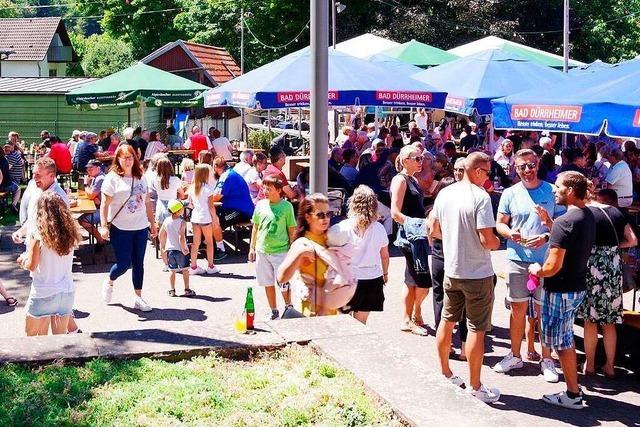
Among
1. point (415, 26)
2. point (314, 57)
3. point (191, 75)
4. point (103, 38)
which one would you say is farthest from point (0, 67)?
point (314, 57)

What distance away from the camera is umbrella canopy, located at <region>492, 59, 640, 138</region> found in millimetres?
8242

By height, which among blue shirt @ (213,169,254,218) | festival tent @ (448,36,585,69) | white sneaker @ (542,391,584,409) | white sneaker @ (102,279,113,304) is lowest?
white sneaker @ (542,391,584,409)

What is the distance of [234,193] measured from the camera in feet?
42.0

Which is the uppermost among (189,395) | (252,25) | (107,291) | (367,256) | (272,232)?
(252,25)

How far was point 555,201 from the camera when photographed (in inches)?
286

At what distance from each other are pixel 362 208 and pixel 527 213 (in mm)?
1365

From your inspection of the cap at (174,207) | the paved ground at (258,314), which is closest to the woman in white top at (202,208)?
the paved ground at (258,314)

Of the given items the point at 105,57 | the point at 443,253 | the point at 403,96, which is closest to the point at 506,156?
the point at 403,96

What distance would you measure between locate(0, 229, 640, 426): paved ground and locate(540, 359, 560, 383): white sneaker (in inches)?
2.8

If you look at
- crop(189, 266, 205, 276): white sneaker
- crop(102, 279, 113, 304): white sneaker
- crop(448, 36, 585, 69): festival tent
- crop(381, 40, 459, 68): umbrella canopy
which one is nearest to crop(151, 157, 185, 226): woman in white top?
crop(189, 266, 205, 276): white sneaker

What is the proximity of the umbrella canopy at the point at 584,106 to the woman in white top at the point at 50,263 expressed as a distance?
4967 millimetres

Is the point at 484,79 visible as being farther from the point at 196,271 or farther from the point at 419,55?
the point at 419,55

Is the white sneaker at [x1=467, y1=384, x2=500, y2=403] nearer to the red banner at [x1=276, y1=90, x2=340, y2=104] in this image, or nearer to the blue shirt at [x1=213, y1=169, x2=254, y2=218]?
the blue shirt at [x1=213, y1=169, x2=254, y2=218]

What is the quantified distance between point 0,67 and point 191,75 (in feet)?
65.4
